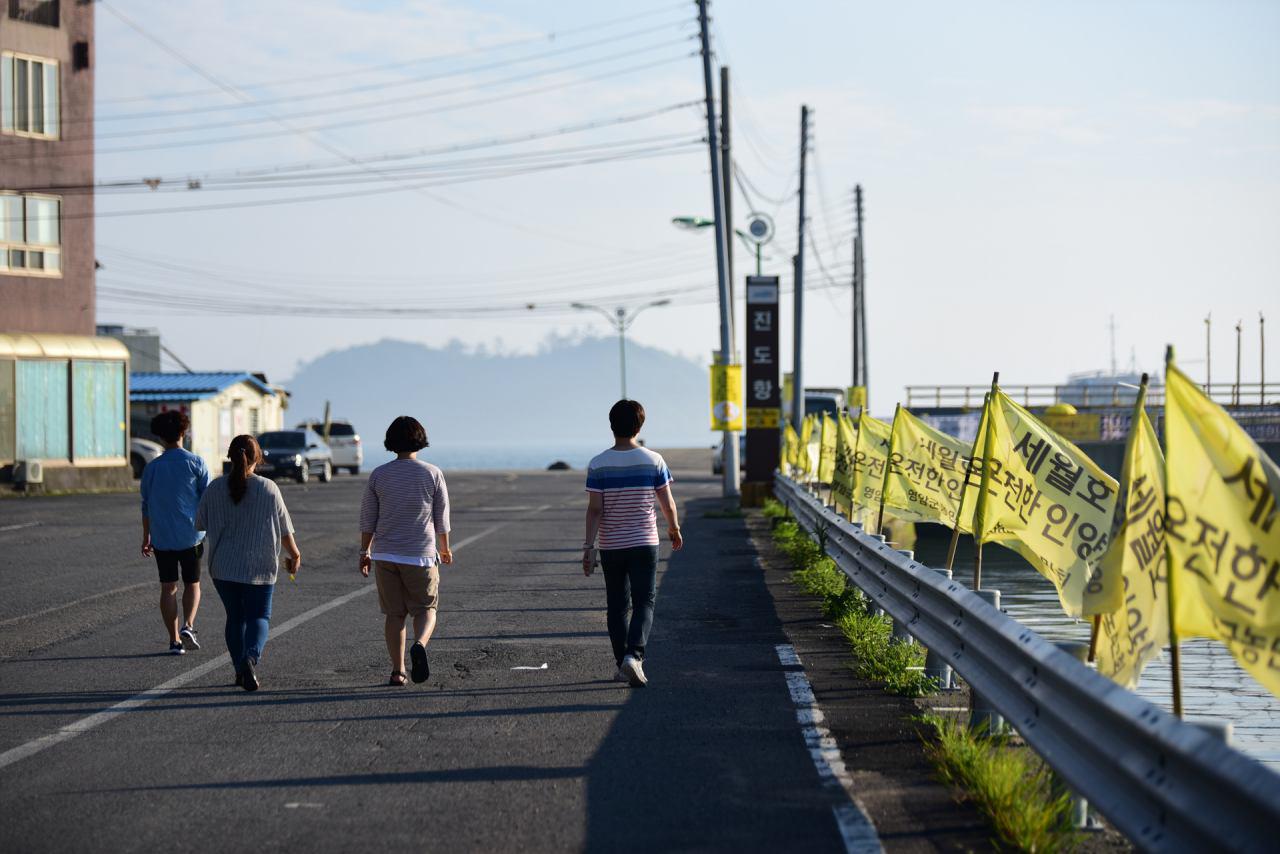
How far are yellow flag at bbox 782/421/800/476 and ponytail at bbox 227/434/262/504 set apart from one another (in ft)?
66.5

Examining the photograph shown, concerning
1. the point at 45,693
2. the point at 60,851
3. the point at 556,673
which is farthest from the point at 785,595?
the point at 60,851

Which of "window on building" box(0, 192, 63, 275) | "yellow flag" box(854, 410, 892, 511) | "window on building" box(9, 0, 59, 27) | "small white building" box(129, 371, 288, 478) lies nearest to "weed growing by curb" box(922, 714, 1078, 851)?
"yellow flag" box(854, 410, 892, 511)

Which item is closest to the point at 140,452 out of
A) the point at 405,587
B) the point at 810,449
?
the point at 810,449

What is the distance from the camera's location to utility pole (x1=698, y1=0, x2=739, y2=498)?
30734mm

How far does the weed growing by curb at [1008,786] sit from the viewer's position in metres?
5.22

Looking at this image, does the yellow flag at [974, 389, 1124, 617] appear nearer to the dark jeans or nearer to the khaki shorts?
the dark jeans

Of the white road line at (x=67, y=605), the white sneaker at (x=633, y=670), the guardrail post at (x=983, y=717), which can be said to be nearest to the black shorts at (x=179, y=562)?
the white road line at (x=67, y=605)

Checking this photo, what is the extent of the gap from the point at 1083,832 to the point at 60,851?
3.92 metres

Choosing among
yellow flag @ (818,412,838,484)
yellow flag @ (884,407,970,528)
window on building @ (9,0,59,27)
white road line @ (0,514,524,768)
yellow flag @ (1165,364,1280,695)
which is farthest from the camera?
window on building @ (9,0,59,27)

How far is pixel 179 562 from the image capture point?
32.7ft

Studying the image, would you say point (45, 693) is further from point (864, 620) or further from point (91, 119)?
point (91, 119)

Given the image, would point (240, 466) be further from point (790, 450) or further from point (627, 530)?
point (790, 450)

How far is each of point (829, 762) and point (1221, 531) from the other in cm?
241

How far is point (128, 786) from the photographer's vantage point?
20.6 ft
